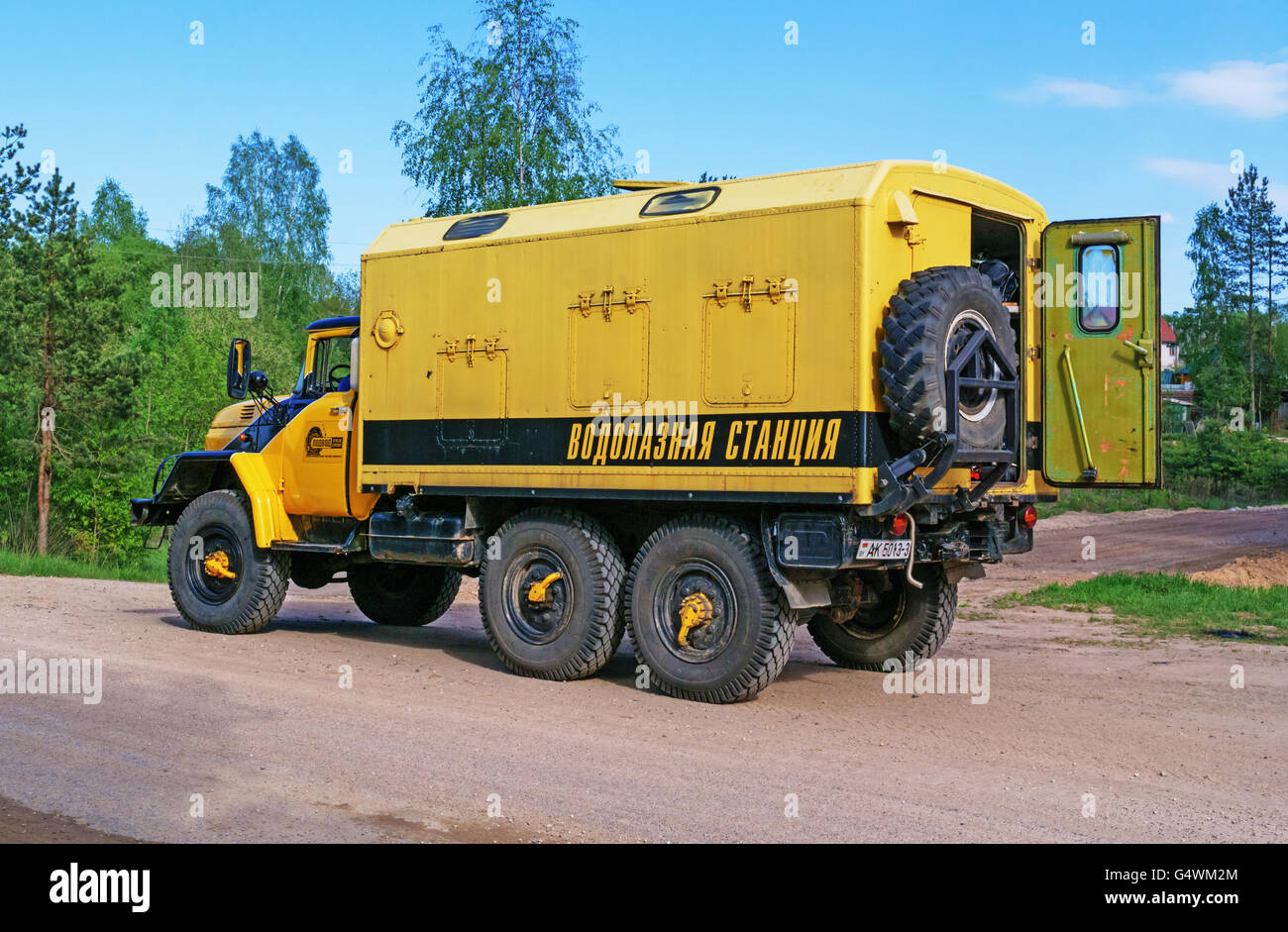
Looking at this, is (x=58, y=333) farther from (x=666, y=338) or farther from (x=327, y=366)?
(x=666, y=338)

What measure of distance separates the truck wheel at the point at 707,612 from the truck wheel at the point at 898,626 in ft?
5.59

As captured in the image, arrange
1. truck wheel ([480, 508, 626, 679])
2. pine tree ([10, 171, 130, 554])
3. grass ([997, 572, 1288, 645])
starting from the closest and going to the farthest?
truck wheel ([480, 508, 626, 679]) < grass ([997, 572, 1288, 645]) < pine tree ([10, 171, 130, 554])

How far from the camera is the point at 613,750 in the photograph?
7539 mm

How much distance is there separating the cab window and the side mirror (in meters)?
7.82

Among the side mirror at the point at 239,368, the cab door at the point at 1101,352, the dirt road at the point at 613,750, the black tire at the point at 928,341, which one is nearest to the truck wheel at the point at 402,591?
the dirt road at the point at 613,750

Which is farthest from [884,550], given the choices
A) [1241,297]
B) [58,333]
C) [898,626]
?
[1241,297]

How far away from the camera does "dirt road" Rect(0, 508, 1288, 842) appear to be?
593 cm

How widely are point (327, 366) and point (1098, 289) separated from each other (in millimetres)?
7208

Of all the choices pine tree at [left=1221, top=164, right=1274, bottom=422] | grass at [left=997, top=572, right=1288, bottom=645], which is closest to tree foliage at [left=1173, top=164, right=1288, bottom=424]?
pine tree at [left=1221, top=164, right=1274, bottom=422]

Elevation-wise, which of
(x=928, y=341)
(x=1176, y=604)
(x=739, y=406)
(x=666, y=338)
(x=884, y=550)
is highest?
(x=666, y=338)

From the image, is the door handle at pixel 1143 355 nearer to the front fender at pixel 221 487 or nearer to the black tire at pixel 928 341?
the black tire at pixel 928 341

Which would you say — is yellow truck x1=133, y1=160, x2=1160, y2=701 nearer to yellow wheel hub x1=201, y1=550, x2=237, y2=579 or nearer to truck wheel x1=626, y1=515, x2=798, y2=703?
truck wheel x1=626, y1=515, x2=798, y2=703

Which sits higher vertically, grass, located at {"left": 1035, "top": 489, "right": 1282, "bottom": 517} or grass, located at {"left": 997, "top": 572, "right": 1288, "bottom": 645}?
grass, located at {"left": 1035, "top": 489, "right": 1282, "bottom": 517}
